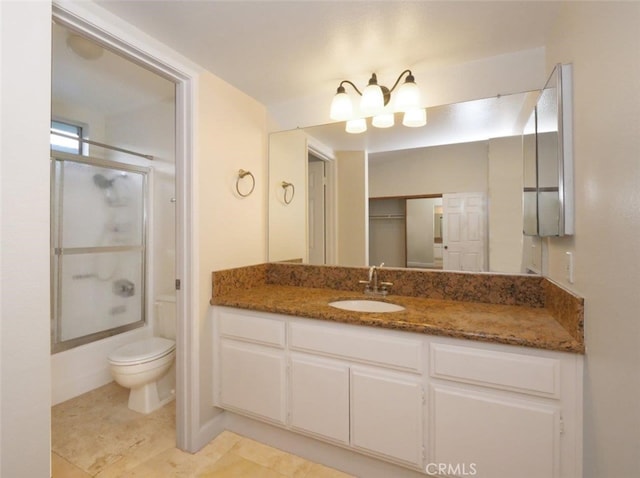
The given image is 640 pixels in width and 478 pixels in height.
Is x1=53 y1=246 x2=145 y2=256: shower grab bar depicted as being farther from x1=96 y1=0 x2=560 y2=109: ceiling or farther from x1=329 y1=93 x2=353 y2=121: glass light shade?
x1=329 y1=93 x2=353 y2=121: glass light shade

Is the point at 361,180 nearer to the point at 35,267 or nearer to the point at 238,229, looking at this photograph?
the point at 238,229

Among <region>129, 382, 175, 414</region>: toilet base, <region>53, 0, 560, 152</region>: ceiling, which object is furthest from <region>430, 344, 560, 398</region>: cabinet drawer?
<region>129, 382, 175, 414</region>: toilet base

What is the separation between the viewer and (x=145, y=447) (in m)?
1.71

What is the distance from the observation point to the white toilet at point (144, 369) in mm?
1961

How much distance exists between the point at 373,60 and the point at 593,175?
120 cm

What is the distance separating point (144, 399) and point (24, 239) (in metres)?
1.59

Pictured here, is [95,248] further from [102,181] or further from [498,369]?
[498,369]

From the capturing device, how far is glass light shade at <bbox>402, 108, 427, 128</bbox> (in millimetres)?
1788

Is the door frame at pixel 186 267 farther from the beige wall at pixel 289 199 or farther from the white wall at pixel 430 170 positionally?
the white wall at pixel 430 170

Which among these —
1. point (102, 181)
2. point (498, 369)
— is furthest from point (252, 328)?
point (102, 181)

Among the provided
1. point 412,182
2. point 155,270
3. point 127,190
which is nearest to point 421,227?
point 412,182

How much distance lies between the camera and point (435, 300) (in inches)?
69.5

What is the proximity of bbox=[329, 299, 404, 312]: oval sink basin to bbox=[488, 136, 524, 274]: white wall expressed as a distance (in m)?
0.64

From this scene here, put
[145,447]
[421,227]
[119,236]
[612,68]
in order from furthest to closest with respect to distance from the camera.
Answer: [119,236] → [421,227] → [145,447] → [612,68]
